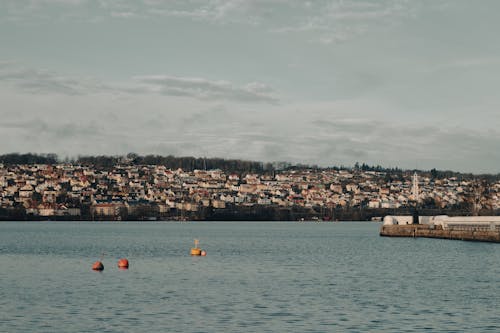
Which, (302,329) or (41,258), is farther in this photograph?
(41,258)

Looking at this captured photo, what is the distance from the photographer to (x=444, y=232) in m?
103

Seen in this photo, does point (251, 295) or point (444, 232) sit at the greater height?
point (444, 232)

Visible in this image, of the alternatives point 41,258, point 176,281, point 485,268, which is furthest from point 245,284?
point 41,258

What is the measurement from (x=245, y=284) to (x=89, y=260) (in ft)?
81.3

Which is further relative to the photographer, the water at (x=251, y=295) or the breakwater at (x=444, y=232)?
the breakwater at (x=444, y=232)

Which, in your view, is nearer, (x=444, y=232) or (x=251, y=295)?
(x=251, y=295)

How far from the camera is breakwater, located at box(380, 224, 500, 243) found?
301 feet

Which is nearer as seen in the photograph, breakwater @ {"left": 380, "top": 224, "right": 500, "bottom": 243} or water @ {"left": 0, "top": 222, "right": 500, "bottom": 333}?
water @ {"left": 0, "top": 222, "right": 500, "bottom": 333}

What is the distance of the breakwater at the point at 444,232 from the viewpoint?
9162cm

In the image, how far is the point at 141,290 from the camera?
44.3 meters

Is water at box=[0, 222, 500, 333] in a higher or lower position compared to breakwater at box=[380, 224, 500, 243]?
lower

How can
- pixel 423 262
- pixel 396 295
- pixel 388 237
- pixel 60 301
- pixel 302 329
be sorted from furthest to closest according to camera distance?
pixel 388 237 < pixel 423 262 < pixel 396 295 < pixel 60 301 < pixel 302 329

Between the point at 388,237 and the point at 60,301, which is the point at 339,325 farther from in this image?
the point at 388,237

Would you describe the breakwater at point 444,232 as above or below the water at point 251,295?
above
